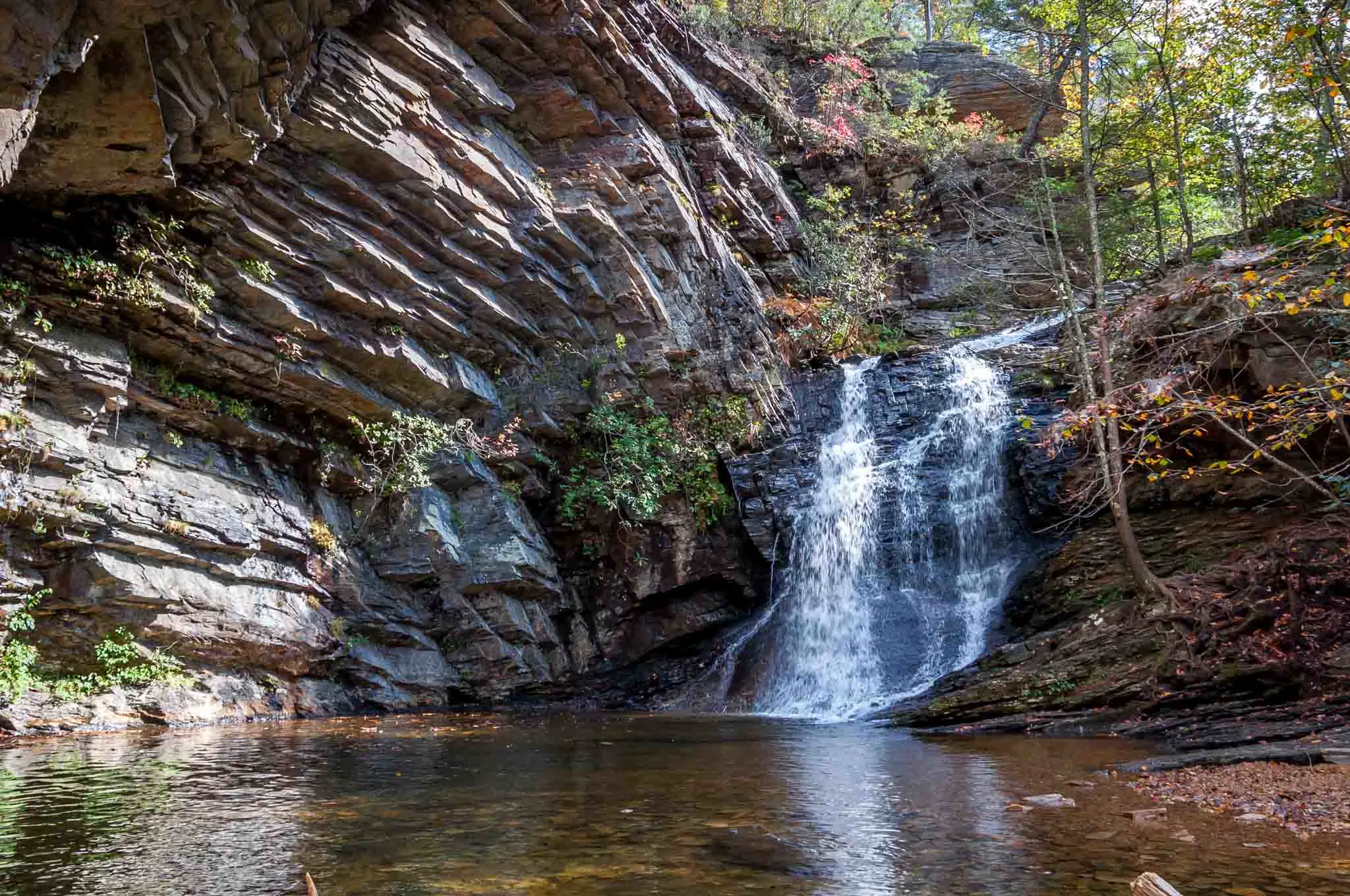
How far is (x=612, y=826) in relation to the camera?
4996mm

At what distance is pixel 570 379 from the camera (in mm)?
16281

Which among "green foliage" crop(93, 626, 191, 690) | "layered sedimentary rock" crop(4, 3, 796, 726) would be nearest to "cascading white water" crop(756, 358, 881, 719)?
"layered sedimentary rock" crop(4, 3, 796, 726)

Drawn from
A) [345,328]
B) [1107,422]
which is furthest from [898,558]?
A: [345,328]

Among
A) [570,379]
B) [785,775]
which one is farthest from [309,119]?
[785,775]

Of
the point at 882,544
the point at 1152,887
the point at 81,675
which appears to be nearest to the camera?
the point at 1152,887

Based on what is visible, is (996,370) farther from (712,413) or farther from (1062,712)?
(1062,712)

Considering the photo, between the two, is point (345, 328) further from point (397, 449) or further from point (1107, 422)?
point (1107, 422)

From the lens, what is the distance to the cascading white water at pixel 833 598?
13.3m

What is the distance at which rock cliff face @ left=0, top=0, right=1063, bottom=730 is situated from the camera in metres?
9.95

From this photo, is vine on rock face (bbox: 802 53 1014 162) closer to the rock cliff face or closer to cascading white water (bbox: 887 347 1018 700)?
the rock cliff face

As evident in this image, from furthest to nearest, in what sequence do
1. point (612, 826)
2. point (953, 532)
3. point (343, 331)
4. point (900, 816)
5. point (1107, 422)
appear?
1. point (953, 532)
2. point (343, 331)
3. point (1107, 422)
4. point (900, 816)
5. point (612, 826)

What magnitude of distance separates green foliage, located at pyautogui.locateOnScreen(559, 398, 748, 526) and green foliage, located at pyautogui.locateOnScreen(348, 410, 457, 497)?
2.97 metres

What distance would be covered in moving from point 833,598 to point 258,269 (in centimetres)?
1106

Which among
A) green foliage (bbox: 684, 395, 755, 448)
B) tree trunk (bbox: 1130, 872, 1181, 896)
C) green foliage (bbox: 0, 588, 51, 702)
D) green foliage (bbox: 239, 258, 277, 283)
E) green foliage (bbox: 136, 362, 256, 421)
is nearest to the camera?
tree trunk (bbox: 1130, 872, 1181, 896)
